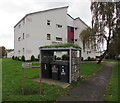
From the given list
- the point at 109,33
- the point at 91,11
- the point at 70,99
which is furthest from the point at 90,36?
the point at 70,99

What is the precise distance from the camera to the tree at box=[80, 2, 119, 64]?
16.0 meters

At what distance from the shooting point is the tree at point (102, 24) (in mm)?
16047

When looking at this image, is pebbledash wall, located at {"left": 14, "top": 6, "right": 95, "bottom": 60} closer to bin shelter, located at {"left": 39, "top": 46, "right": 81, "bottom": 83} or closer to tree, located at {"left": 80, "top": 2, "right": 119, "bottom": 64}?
tree, located at {"left": 80, "top": 2, "right": 119, "bottom": 64}

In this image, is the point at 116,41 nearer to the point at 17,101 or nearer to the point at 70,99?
the point at 70,99

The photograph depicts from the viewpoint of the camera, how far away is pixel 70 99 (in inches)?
166

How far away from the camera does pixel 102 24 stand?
55.0 ft

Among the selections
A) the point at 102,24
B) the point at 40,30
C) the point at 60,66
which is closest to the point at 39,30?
the point at 40,30

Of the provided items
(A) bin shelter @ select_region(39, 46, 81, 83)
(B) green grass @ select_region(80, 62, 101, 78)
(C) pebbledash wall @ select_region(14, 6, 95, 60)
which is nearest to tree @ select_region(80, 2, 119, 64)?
(B) green grass @ select_region(80, 62, 101, 78)

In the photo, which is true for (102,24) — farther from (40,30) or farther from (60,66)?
(60,66)

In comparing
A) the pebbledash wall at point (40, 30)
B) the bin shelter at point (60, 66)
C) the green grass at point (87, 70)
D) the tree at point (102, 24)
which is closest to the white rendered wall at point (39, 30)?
the pebbledash wall at point (40, 30)

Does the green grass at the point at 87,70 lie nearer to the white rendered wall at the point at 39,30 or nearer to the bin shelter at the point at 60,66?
the bin shelter at the point at 60,66

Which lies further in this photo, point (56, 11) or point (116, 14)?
point (56, 11)

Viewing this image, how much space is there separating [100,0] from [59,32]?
9.91m

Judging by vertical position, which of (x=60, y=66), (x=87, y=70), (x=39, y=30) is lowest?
(x=87, y=70)
